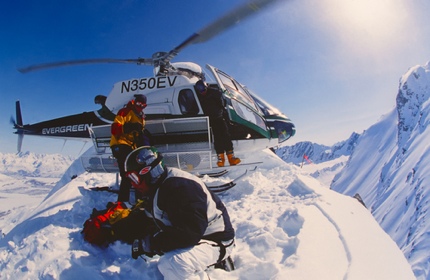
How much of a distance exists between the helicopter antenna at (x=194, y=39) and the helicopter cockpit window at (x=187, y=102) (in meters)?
0.89

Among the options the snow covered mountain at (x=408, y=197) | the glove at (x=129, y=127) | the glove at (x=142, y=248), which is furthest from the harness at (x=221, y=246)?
the snow covered mountain at (x=408, y=197)

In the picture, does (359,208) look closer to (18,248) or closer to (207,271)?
(207,271)

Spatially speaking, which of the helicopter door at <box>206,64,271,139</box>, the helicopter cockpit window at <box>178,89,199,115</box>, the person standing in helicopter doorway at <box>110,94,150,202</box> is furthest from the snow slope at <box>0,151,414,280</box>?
the helicopter cockpit window at <box>178,89,199,115</box>

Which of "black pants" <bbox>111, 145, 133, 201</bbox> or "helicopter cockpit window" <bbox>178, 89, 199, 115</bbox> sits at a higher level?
"helicopter cockpit window" <bbox>178, 89, 199, 115</bbox>

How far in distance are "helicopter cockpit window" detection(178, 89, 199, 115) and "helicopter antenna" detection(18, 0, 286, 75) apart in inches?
34.9

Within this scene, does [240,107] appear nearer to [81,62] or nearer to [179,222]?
[81,62]

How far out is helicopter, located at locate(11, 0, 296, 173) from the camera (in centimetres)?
672

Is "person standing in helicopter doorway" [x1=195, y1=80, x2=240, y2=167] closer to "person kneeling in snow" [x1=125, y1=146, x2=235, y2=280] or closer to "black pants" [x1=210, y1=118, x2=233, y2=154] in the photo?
"black pants" [x1=210, y1=118, x2=233, y2=154]

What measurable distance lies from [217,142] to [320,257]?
375 cm

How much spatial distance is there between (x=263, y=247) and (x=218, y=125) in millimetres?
3436

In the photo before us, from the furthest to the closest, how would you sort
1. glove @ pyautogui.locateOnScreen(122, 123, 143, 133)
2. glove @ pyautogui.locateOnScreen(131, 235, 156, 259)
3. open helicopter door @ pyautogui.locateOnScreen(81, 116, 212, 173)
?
1. open helicopter door @ pyautogui.locateOnScreen(81, 116, 212, 173)
2. glove @ pyautogui.locateOnScreen(122, 123, 143, 133)
3. glove @ pyautogui.locateOnScreen(131, 235, 156, 259)

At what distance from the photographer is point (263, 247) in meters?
4.06

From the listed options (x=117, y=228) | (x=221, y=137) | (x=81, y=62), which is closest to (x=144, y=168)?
(x=117, y=228)

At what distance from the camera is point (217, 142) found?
22.1 ft
